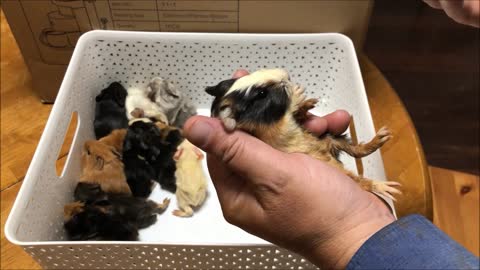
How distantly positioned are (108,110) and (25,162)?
235 mm

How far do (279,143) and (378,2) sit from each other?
1.62 metres

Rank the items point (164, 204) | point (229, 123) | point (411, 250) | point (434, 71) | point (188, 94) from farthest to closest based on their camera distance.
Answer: point (434, 71), point (188, 94), point (164, 204), point (229, 123), point (411, 250)

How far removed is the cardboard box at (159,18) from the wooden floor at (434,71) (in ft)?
2.42

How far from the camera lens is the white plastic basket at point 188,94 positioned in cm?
81

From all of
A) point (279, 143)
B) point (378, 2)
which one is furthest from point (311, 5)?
point (378, 2)

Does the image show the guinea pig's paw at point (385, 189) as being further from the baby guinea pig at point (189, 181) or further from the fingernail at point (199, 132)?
the baby guinea pig at point (189, 181)

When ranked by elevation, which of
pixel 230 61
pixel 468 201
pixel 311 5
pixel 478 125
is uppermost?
pixel 311 5

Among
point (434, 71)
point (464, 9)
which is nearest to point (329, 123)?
point (464, 9)

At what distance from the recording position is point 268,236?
2.30 feet

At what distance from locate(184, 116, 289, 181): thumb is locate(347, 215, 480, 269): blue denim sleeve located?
151 mm

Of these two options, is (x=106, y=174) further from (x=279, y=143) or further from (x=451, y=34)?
(x=451, y=34)

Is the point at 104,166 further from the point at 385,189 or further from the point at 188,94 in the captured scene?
the point at 385,189

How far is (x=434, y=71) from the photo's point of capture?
1.93 metres

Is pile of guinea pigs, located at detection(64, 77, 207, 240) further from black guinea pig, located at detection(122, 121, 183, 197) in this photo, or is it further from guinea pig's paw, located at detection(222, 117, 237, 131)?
guinea pig's paw, located at detection(222, 117, 237, 131)
